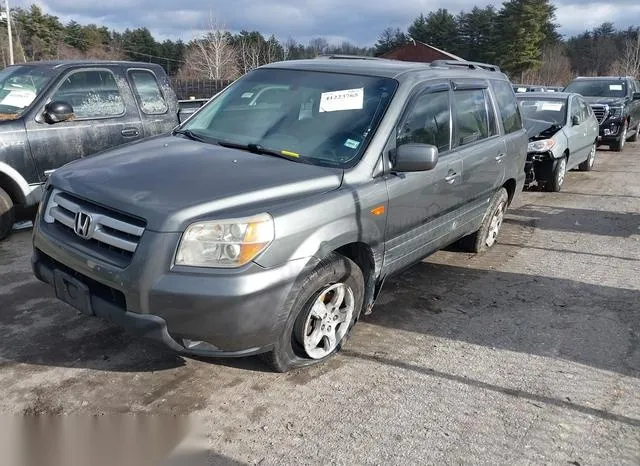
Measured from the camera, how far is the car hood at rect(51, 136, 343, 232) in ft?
10.0

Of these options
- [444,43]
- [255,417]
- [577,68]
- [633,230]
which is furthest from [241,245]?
[577,68]

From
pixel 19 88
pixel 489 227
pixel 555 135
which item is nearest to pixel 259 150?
pixel 489 227

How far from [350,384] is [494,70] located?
4.19 metres

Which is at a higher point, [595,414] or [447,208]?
[447,208]

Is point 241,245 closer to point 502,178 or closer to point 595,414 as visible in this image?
point 595,414

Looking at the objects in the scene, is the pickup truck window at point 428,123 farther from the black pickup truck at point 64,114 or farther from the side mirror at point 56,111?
the side mirror at point 56,111

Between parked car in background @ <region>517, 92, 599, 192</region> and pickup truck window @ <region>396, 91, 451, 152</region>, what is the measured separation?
5.33m

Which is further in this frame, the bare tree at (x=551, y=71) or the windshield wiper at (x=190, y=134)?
the bare tree at (x=551, y=71)

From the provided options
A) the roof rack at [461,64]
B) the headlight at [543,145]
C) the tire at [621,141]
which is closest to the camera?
the roof rack at [461,64]

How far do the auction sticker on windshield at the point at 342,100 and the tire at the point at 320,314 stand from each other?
3.79 ft

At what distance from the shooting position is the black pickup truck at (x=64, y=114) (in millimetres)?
5848

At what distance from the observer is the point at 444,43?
7169 cm

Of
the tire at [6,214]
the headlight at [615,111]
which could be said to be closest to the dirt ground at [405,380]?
the tire at [6,214]

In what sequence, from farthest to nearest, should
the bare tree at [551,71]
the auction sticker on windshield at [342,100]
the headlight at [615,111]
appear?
the bare tree at [551,71] → the headlight at [615,111] → the auction sticker on windshield at [342,100]
